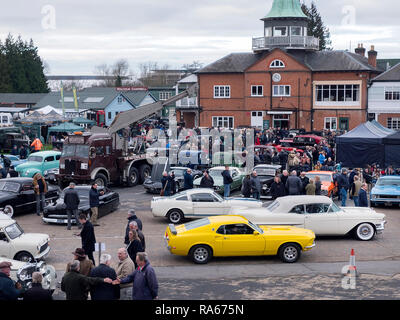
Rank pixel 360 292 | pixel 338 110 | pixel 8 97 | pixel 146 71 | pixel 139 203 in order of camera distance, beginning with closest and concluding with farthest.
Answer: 1. pixel 360 292
2. pixel 139 203
3. pixel 338 110
4. pixel 8 97
5. pixel 146 71

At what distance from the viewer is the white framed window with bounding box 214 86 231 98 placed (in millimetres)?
56406

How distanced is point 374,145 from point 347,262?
609 inches

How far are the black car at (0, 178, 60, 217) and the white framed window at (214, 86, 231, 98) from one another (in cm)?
3648

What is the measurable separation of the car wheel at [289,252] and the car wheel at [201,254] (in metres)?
1.92

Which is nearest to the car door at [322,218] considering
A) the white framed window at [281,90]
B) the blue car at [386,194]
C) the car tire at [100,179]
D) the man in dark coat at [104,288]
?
the blue car at [386,194]

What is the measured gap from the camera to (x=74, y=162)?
24.9m

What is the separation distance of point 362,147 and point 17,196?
17872 mm

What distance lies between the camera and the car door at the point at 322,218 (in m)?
17.2

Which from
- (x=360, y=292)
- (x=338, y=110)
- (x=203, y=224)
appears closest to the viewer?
(x=360, y=292)

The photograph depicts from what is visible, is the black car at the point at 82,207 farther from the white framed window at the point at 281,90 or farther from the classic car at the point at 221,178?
the white framed window at the point at 281,90

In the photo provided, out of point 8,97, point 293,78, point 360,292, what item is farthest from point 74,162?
point 8,97
